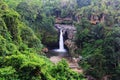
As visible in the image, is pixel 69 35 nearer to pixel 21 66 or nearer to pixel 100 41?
pixel 100 41

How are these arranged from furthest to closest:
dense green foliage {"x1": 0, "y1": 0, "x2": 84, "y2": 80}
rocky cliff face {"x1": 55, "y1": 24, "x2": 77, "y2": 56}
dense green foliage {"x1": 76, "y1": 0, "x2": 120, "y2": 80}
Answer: rocky cliff face {"x1": 55, "y1": 24, "x2": 77, "y2": 56} → dense green foliage {"x1": 76, "y1": 0, "x2": 120, "y2": 80} → dense green foliage {"x1": 0, "y1": 0, "x2": 84, "y2": 80}

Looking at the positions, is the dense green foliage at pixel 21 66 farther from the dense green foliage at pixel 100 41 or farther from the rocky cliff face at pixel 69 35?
the rocky cliff face at pixel 69 35

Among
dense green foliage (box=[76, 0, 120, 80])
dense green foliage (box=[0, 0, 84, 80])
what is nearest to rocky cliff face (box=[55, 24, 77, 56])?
dense green foliage (box=[76, 0, 120, 80])

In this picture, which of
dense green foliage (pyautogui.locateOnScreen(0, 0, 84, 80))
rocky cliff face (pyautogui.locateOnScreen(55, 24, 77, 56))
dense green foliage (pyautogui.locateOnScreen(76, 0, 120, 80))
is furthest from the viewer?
rocky cliff face (pyautogui.locateOnScreen(55, 24, 77, 56))

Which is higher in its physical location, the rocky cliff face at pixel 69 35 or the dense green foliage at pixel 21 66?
the dense green foliage at pixel 21 66

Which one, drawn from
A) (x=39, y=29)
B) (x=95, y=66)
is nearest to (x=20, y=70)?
(x=95, y=66)

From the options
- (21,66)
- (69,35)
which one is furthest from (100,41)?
(21,66)

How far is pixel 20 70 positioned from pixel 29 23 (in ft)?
81.0

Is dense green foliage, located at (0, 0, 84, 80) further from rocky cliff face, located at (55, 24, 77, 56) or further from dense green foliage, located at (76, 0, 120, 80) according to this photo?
rocky cliff face, located at (55, 24, 77, 56)

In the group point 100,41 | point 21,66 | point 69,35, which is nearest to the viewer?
point 21,66

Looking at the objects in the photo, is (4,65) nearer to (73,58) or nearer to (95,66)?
(95,66)

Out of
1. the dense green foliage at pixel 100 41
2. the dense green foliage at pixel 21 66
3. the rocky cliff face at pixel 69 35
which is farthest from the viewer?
the rocky cliff face at pixel 69 35

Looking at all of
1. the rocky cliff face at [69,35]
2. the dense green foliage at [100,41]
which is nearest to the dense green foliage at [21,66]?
the dense green foliage at [100,41]

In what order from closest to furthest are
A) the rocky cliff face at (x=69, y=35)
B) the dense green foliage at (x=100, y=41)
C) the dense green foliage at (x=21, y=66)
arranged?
1. the dense green foliage at (x=21, y=66)
2. the dense green foliage at (x=100, y=41)
3. the rocky cliff face at (x=69, y=35)
